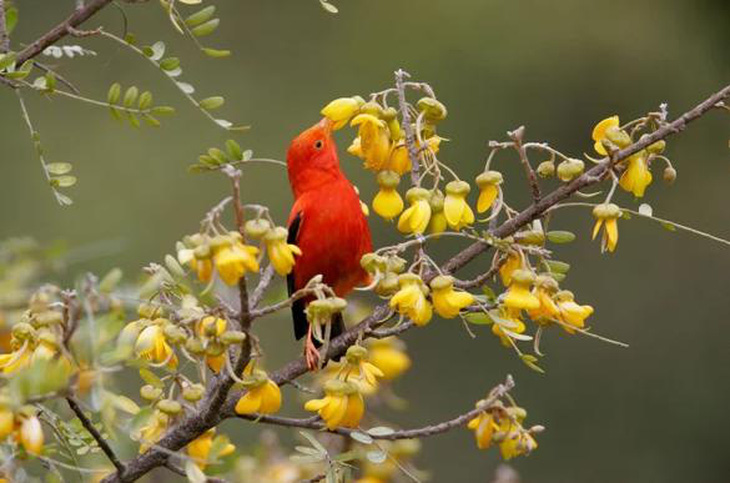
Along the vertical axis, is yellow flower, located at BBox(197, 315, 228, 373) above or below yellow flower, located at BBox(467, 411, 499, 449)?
above

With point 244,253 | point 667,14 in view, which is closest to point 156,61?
point 244,253

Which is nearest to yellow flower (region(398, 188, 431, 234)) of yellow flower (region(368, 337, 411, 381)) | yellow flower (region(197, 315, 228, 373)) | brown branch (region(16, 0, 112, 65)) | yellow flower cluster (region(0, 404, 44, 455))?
yellow flower (region(197, 315, 228, 373))

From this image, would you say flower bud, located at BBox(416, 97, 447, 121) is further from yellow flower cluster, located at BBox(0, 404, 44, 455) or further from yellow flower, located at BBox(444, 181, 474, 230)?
yellow flower cluster, located at BBox(0, 404, 44, 455)

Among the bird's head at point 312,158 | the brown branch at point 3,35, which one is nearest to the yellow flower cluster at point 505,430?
the brown branch at point 3,35

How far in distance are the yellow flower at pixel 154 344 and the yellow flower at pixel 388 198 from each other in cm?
46

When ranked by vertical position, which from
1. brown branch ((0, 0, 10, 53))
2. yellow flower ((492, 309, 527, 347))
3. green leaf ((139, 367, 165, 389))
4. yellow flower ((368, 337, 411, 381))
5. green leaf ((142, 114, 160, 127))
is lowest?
yellow flower ((368, 337, 411, 381))

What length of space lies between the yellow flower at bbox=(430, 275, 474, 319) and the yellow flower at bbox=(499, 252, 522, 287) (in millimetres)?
98

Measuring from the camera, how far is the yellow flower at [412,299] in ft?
6.44

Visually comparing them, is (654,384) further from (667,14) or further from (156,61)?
(156,61)

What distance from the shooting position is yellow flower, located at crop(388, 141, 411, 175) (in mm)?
2271

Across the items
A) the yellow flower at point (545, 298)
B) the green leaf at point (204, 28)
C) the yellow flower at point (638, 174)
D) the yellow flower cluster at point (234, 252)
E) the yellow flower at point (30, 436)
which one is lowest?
the yellow flower at point (545, 298)

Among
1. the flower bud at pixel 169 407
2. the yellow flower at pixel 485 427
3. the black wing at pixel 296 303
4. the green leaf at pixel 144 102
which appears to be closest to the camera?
the flower bud at pixel 169 407

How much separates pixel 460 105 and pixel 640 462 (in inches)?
110

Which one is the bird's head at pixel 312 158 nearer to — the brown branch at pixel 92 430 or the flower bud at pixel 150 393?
the flower bud at pixel 150 393
